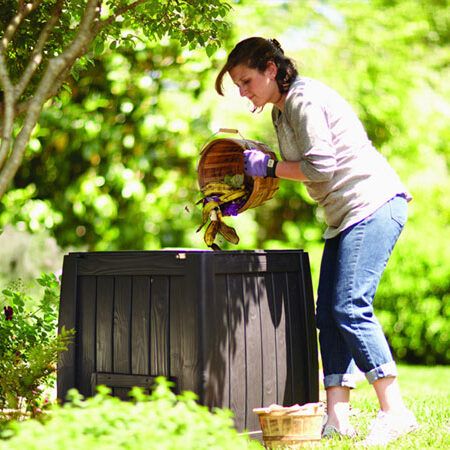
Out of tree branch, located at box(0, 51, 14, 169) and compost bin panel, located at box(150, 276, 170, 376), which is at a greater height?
tree branch, located at box(0, 51, 14, 169)

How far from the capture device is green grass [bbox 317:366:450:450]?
3.24 metres

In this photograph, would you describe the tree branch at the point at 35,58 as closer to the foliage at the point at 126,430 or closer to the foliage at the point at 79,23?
the foliage at the point at 79,23

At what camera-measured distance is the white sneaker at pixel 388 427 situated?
3258 mm

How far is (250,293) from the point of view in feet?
10.7

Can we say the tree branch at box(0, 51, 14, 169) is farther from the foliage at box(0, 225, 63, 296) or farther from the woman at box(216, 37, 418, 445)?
the foliage at box(0, 225, 63, 296)

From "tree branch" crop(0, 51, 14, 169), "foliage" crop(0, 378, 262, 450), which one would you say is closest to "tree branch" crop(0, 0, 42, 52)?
"tree branch" crop(0, 51, 14, 169)

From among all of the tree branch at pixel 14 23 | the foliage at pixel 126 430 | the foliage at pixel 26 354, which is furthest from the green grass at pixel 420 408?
the tree branch at pixel 14 23

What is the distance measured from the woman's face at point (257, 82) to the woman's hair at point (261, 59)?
1 cm

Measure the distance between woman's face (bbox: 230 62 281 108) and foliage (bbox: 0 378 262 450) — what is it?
1374 mm

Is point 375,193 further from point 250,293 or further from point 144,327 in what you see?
point 144,327

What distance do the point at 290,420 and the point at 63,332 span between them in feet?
2.93

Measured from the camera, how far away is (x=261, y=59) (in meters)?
3.38

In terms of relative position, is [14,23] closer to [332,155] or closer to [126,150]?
[332,155]

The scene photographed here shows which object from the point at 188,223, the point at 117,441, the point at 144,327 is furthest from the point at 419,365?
the point at 117,441
